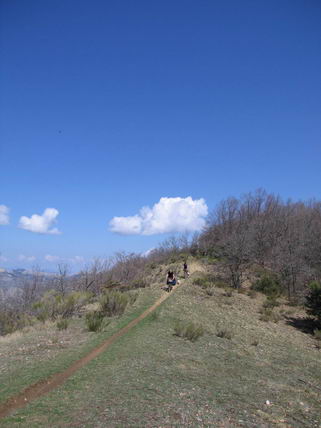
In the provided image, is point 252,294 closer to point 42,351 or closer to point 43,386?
point 42,351

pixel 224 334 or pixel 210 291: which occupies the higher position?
pixel 210 291

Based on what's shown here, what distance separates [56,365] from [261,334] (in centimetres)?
1172

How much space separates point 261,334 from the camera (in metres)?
15.8

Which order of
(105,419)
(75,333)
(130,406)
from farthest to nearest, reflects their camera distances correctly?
(75,333)
(130,406)
(105,419)

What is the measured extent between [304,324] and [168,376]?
16736 mm

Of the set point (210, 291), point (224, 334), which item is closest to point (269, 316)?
point (210, 291)

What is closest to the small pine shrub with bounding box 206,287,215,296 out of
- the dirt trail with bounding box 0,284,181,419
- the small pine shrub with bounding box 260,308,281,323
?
the small pine shrub with bounding box 260,308,281,323

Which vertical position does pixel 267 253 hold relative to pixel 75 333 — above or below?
above

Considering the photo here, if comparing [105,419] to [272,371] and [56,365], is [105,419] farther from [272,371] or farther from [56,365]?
[272,371]

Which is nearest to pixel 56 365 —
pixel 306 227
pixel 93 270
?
pixel 93 270

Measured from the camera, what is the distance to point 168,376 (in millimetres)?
8008

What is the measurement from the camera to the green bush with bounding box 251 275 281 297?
28750mm

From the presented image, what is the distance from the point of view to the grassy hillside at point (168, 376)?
5777 mm

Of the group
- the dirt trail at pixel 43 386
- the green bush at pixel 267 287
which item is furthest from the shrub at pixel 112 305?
the green bush at pixel 267 287
